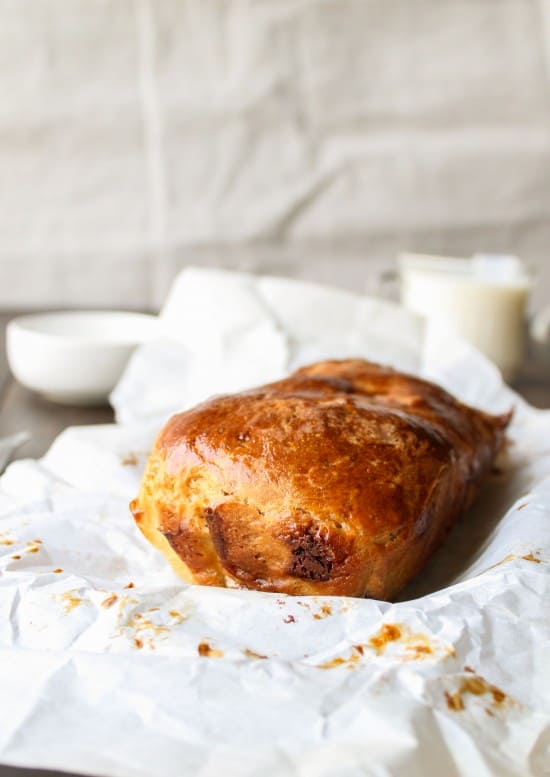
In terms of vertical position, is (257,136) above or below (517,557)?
above

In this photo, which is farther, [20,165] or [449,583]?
[20,165]

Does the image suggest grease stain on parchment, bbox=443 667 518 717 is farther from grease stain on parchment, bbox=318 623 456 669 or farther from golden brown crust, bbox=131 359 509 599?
golden brown crust, bbox=131 359 509 599

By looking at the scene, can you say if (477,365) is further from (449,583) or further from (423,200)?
(423,200)

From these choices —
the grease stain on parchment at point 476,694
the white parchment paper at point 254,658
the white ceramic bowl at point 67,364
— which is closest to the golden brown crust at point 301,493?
the white parchment paper at point 254,658

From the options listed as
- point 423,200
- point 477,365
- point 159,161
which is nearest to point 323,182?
point 423,200

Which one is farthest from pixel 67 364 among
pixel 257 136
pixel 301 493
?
pixel 257 136

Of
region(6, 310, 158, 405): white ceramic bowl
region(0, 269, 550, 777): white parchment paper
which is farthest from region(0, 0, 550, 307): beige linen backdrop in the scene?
region(0, 269, 550, 777): white parchment paper

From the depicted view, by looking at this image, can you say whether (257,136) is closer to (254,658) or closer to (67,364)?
(67,364)
